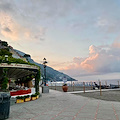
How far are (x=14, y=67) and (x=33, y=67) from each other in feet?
7.44

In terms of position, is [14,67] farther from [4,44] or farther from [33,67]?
[4,44]

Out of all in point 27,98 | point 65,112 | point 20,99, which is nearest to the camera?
point 65,112

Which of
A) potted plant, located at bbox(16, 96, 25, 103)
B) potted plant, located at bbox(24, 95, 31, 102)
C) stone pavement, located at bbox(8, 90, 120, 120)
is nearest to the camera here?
stone pavement, located at bbox(8, 90, 120, 120)

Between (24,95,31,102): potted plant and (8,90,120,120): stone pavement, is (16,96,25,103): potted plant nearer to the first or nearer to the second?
(24,95,31,102): potted plant

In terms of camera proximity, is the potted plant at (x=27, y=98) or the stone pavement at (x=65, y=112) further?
the potted plant at (x=27, y=98)

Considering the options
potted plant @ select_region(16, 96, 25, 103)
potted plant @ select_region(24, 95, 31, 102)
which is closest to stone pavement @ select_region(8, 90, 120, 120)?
potted plant @ select_region(16, 96, 25, 103)

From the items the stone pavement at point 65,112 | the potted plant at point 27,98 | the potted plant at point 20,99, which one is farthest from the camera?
the potted plant at point 27,98

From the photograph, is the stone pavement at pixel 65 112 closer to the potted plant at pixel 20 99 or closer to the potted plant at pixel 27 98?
the potted plant at pixel 20 99

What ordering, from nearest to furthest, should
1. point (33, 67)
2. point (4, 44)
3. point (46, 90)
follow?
point (33, 67), point (46, 90), point (4, 44)

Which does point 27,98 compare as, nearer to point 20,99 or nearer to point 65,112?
point 20,99

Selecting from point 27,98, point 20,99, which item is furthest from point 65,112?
point 27,98

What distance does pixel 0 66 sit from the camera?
438 inches

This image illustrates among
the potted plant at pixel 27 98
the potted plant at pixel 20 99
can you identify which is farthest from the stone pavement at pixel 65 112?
the potted plant at pixel 27 98

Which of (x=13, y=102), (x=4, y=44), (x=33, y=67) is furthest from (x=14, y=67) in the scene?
(x=4, y=44)
